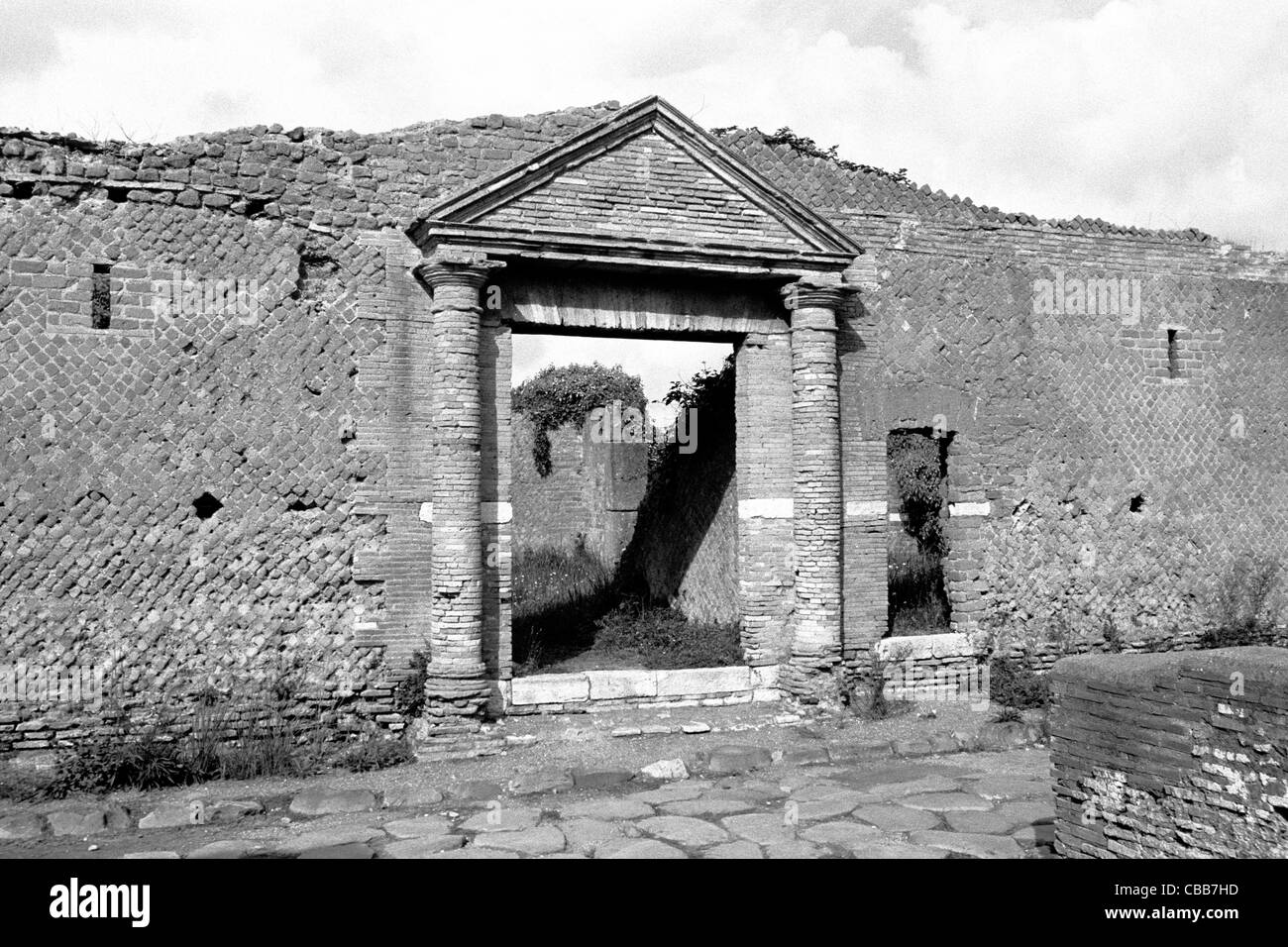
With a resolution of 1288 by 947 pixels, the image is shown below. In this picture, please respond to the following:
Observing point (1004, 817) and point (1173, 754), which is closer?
point (1173, 754)

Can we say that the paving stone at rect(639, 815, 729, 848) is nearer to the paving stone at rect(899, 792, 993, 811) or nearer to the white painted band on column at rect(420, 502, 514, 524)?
the paving stone at rect(899, 792, 993, 811)

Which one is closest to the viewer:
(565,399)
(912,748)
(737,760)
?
(737,760)

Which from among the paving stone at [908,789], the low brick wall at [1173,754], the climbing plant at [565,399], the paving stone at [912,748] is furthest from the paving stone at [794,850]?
the climbing plant at [565,399]

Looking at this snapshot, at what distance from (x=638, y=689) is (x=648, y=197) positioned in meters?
4.43

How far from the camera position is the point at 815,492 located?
31.7 feet

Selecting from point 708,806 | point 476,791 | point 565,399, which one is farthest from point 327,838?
point 565,399

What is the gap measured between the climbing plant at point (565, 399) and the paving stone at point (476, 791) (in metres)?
13.6

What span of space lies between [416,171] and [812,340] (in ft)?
12.7

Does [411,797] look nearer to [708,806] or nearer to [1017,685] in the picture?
[708,806]

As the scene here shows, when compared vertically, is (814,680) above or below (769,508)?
below

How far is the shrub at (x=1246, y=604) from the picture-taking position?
1141 centimetres

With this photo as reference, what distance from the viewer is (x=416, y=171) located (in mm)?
9102

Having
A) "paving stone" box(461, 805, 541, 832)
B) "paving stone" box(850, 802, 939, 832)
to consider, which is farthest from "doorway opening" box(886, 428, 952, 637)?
"paving stone" box(461, 805, 541, 832)
